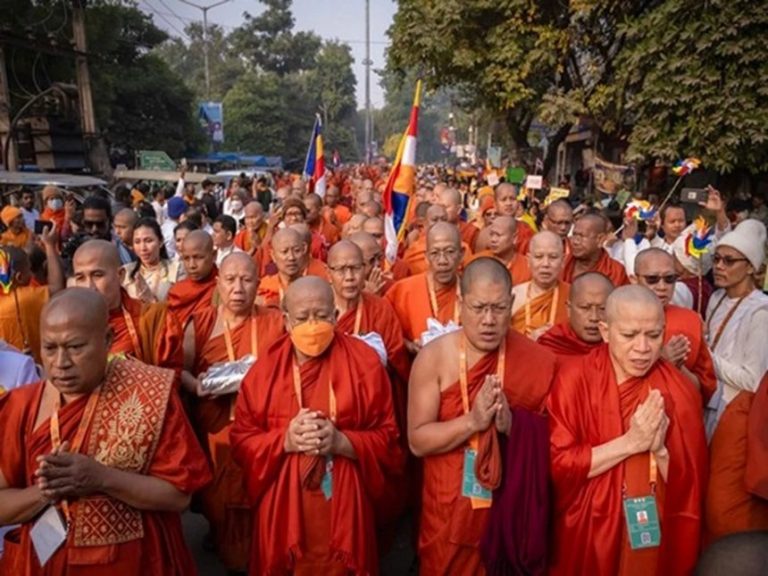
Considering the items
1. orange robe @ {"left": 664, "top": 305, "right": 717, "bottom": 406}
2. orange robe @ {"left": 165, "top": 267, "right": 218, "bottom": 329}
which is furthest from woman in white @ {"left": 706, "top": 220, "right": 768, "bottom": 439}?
orange robe @ {"left": 165, "top": 267, "right": 218, "bottom": 329}

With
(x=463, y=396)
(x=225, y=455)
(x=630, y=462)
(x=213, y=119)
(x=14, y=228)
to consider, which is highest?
(x=213, y=119)

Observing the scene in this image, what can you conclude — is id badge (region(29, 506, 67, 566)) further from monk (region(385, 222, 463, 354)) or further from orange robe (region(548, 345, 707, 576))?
monk (region(385, 222, 463, 354))

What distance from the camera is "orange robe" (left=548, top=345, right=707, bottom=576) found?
109 inches

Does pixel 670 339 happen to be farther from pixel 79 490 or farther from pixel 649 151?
pixel 649 151

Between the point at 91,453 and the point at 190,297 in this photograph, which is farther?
the point at 190,297

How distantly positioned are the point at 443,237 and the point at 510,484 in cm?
207

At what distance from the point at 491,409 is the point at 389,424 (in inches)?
24.1

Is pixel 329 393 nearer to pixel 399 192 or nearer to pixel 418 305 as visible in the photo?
pixel 418 305

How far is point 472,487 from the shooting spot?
304 cm

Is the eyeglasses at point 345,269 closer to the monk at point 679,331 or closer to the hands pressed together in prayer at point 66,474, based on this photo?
the monk at point 679,331

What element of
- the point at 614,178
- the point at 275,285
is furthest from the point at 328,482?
the point at 614,178

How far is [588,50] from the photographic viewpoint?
16.5 m

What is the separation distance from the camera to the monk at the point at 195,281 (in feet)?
15.6

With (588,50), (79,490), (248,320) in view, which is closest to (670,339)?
(248,320)
